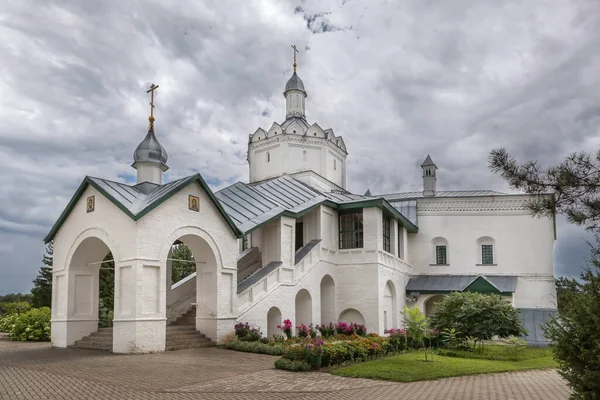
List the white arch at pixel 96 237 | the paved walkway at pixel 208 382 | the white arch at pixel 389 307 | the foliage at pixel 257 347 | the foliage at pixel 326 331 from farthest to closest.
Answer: the white arch at pixel 389 307 < the foliage at pixel 326 331 < the white arch at pixel 96 237 < the foliage at pixel 257 347 < the paved walkway at pixel 208 382

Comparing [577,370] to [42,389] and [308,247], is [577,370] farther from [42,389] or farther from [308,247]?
[308,247]

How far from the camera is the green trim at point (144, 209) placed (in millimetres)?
16406

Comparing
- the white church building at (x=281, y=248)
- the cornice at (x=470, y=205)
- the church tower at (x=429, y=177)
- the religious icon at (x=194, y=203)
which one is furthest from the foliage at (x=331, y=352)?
the church tower at (x=429, y=177)

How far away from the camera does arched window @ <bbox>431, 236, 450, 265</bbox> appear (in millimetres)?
31281

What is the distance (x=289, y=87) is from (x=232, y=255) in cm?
1698

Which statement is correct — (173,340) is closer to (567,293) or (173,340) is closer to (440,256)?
(567,293)

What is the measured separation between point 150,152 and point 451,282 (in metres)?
17.9

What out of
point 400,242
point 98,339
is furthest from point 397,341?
point 400,242

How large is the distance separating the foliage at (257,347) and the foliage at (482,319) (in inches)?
262

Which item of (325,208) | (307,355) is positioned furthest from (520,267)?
(307,355)

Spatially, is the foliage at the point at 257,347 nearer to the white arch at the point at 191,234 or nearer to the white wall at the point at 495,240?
the white arch at the point at 191,234

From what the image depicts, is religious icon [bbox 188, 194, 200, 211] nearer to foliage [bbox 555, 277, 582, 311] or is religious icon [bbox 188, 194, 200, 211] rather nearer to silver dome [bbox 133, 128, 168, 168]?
silver dome [bbox 133, 128, 168, 168]

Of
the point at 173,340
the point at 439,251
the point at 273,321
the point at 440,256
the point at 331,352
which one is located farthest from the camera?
the point at 439,251

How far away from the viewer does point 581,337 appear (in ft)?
23.0
